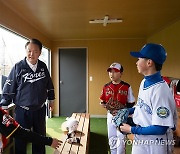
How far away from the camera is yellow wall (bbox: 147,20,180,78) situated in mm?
3324

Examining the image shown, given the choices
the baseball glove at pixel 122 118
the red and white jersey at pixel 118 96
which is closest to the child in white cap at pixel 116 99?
the red and white jersey at pixel 118 96

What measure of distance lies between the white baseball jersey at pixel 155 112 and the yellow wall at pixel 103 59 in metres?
4.18

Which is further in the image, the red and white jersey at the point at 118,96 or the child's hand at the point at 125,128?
the red and white jersey at the point at 118,96

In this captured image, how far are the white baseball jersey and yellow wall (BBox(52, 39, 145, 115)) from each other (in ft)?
13.7

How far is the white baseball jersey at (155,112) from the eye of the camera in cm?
117

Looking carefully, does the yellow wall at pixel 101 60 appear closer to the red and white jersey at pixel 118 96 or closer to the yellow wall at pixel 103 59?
the yellow wall at pixel 103 59

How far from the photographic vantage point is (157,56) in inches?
49.5

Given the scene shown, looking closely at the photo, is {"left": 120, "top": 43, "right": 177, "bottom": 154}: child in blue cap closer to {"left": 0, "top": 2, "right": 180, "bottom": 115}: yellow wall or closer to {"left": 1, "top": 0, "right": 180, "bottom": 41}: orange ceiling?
{"left": 1, "top": 0, "right": 180, "bottom": 41}: orange ceiling

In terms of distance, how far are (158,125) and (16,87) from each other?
1378 mm

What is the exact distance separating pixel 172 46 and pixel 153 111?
8.77 ft

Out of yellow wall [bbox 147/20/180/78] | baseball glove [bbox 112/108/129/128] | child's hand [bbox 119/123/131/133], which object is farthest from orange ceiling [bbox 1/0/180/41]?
child's hand [bbox 119/123/131/133]

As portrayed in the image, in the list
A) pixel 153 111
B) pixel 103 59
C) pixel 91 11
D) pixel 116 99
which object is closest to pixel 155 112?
pixel 153 111

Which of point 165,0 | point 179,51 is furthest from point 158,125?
point 179,51

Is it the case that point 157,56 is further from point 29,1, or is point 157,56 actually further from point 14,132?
point 29,1
